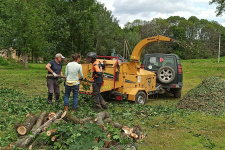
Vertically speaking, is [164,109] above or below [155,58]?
below

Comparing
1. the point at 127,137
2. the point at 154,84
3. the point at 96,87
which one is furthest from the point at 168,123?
the point at 154,84

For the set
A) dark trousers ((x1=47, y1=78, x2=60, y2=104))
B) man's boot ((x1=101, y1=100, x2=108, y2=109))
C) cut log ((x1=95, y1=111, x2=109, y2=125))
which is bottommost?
man's boot ((x1=101, y1=100, x2=108, y2=109))

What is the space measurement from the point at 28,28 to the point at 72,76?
782 inches

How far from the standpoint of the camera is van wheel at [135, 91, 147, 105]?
31.8 feet

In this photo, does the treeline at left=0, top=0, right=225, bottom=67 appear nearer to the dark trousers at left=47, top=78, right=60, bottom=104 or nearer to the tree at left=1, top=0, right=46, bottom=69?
the tree at left=1, top=0, right=46, bottom=69

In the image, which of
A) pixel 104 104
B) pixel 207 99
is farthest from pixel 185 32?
pixel 104 104

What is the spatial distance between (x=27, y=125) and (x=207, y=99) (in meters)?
6.64

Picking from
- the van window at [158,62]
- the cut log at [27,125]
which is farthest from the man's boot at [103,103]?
the van window at [158,62]

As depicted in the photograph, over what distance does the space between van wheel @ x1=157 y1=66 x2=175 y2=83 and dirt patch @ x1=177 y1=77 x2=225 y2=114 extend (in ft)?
4.33

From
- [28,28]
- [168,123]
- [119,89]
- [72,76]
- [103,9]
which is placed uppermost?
[103,9]

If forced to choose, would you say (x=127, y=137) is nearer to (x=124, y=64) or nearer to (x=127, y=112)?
(x=127, y=112)

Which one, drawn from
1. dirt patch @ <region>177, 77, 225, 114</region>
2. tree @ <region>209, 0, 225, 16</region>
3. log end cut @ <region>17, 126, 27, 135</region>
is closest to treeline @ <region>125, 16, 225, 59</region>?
tree @ <region>209, 0, 225, 16</region>

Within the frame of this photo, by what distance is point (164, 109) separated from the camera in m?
8.90

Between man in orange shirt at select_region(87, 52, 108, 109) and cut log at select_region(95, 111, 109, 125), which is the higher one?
man in orange shirt at select_region(87, 52, 108, 109)
